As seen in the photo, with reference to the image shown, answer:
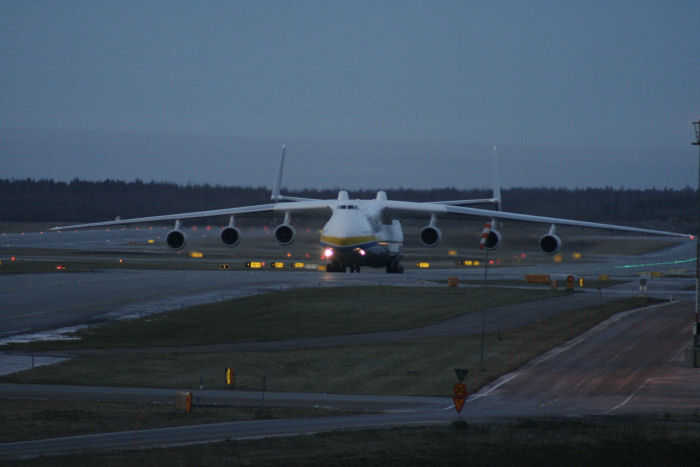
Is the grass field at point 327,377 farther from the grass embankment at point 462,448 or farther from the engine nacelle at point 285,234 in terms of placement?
the engine nacelle at point 285,234

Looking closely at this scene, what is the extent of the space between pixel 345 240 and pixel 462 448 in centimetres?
2446

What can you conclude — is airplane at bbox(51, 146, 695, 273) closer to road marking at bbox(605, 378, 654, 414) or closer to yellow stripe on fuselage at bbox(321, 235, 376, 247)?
yellow stripe on fuselage at bbox(321, 235, 376, 247)

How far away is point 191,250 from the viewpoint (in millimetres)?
66750

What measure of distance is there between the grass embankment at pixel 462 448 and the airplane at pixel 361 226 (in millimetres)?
22661

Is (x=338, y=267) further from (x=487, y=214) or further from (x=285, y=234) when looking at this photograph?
(x=487, y=214)

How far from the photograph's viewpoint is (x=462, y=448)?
16344mm

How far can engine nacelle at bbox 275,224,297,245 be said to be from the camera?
43.5m

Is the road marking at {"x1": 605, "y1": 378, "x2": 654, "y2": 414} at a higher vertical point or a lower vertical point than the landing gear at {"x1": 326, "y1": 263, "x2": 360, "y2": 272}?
lower

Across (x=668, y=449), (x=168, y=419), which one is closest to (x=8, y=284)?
(x=168, y=419)

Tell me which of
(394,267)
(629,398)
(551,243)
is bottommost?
(629,398)

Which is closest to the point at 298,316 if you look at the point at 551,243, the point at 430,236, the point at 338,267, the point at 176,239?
the point at 338,267

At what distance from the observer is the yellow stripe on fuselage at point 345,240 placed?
4050 cm

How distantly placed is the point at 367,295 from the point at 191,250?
2536 centimetres

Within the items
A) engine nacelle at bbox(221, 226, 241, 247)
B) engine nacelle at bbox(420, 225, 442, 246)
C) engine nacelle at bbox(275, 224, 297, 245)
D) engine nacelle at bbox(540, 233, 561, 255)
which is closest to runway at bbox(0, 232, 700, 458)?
engine nacelle at bbox(540, 233, 561, 255)
